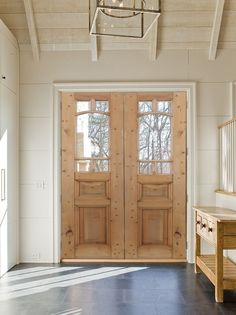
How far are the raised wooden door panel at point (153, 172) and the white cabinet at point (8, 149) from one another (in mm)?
1496

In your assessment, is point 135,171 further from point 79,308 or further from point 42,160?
point 79,308

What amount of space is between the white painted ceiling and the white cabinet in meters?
0.31

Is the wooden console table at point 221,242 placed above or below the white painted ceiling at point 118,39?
below

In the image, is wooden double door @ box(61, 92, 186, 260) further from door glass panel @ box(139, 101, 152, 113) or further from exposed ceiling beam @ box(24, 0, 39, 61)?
exposed ceiling beam @ box(24, 0, 39, 61)

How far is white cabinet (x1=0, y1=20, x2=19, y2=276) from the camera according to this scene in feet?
18.1

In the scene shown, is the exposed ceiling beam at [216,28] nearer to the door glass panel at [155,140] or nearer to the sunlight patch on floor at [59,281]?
the door glass panel at [155,140]

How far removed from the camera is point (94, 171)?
6453 millimetres

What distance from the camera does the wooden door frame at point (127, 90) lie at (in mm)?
6230

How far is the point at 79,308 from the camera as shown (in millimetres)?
4270

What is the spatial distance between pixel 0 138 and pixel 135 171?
1.93 metres

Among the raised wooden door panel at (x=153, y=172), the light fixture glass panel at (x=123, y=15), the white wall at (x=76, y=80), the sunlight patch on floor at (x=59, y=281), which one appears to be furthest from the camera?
the raised wooden door panel at (x=153, y=172)

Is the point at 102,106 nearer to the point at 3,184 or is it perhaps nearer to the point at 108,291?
the point at 3,184

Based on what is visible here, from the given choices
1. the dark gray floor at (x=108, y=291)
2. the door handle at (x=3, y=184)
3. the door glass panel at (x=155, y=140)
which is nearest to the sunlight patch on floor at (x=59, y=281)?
the dark gray floor at (x=108, y=291)

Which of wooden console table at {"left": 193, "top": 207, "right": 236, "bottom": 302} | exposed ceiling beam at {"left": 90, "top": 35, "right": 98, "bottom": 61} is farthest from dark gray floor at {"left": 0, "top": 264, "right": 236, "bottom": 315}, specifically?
exposed ceiling beam at {"left": 90, "top": 35, "right": 98, "bottom": 61}
